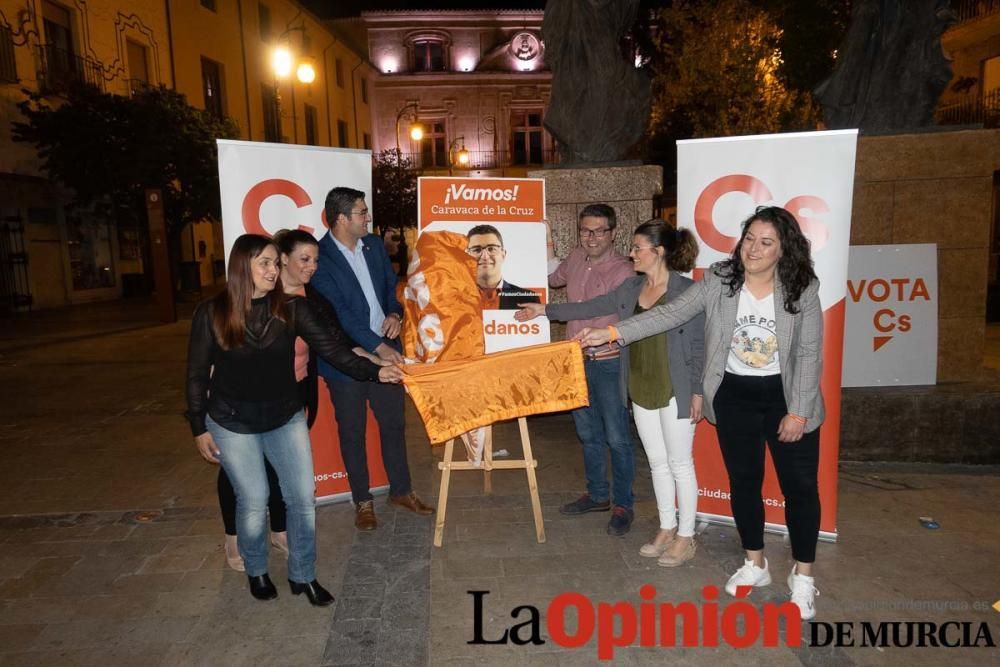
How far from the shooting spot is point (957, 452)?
202 inches

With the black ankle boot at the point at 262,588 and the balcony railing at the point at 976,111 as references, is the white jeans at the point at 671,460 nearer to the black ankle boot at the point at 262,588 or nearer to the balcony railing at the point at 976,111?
the black ankle boot at the point at 262,588

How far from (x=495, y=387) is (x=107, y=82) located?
20498 mm

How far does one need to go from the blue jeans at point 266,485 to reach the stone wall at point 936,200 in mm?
4334

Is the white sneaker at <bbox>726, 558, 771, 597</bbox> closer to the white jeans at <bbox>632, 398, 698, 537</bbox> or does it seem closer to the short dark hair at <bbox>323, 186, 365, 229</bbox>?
the white jeans at <bbox>632, 398, 698, 537</bbox>

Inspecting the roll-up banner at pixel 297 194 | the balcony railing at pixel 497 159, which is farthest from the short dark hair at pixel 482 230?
the balcony railing at pixel 497 159

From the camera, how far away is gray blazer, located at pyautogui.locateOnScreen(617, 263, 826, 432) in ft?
10.1

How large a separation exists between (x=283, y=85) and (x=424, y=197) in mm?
31475

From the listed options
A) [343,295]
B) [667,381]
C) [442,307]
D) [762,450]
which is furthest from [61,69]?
[762,450]

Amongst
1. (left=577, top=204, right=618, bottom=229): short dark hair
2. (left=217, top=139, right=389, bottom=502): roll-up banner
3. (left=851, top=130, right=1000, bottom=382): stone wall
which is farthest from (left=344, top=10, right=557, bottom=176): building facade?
(left=577, top=204, right=618, bottom=229): short dark hair

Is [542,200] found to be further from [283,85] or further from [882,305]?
[283,85]

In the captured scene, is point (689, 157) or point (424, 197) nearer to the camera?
point (689, 157)

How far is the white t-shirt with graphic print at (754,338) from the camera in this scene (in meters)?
3.17

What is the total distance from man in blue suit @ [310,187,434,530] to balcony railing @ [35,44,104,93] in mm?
17393

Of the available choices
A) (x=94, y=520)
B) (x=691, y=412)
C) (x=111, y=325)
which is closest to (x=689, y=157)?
(x=691, y=412)
